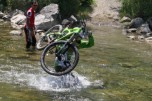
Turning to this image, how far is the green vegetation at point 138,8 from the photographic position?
34781 millimetres

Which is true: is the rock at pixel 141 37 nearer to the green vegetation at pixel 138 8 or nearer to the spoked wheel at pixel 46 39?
the green vegetation at pixel 138 8

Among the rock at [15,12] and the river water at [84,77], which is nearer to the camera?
the river water at [84,77]

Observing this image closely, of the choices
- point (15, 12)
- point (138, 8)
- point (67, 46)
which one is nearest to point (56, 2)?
point (15, 12)

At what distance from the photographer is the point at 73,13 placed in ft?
115

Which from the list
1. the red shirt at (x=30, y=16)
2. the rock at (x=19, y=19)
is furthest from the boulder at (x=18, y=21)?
the red shirt at (x=30, y=16)

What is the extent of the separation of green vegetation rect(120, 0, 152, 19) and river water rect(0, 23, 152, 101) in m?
12.7

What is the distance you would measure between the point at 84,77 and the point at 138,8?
21.4 m

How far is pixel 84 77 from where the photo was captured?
14648mm

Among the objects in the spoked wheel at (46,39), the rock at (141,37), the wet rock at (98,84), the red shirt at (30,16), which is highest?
the red shirt at (30,16)

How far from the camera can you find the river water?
12.1m

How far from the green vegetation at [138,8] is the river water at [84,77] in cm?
1269

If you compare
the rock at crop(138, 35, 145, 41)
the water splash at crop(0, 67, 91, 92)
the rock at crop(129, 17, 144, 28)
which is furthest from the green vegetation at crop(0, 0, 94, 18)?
the water splash at crop(0, 67, 91, 92)

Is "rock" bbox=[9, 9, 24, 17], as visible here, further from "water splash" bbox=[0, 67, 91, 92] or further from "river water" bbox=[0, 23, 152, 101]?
"water splash" bbox=[0, 67, 91, 92]

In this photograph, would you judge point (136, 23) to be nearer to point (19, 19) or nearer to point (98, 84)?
point (19, 19)
